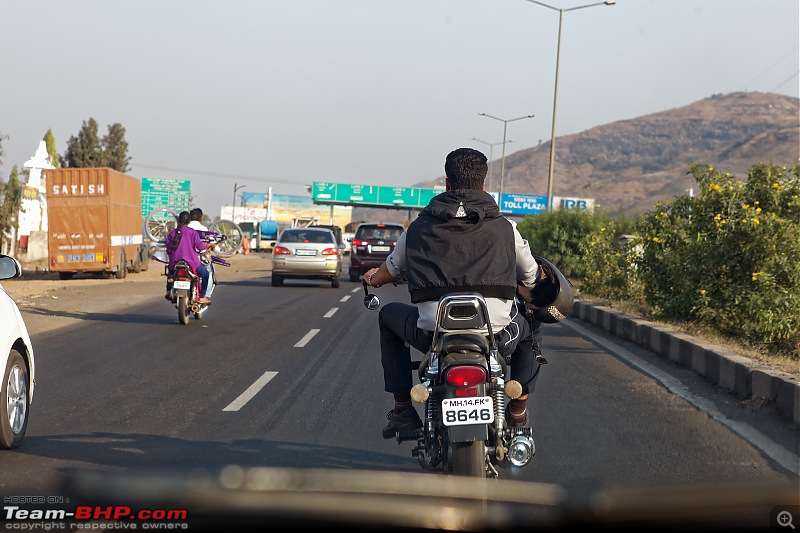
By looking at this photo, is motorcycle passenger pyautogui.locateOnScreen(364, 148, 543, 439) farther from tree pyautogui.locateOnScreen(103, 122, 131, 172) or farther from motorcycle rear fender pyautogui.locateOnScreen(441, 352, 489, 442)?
tree pyautogui.locateOnScreen(103, 122, 131, 172)

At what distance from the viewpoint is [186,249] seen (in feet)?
49.5

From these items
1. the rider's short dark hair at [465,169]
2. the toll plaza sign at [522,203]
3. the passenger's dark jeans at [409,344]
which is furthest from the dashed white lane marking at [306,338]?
the toll plaza sign at [522,203]

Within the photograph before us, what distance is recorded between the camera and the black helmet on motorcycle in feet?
16.6

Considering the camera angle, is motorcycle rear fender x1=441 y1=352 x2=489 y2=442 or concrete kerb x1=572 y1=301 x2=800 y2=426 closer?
motorcycle rear fender x1=441 y1=352 x2=489 y2=442

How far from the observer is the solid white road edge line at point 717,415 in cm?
620

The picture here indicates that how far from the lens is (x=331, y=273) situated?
84.8 feet

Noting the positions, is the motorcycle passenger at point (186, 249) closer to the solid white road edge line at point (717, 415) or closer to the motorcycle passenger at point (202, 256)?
the motorcycle passenger at point (202, 256)

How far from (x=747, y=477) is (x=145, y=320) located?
12.1 metres

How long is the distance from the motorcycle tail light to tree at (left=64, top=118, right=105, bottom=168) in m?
60.7

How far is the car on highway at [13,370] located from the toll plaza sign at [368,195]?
6989 cm

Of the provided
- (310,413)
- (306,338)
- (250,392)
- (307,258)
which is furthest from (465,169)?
(307,258)

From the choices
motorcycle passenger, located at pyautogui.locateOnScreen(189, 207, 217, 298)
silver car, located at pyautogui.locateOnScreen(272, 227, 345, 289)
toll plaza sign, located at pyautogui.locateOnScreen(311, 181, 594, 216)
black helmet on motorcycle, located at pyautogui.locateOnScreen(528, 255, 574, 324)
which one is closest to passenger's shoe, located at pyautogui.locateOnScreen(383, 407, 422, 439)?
black helmet on motorcycle, located at pyautogui.locateOnScreen(528, 255, 574, 324)

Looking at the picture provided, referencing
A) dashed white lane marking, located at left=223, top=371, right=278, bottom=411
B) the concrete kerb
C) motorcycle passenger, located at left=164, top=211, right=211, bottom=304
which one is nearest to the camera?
the concrete kerb

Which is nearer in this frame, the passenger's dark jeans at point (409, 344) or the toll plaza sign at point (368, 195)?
the passenger's dark jeans at point (409, 344)
